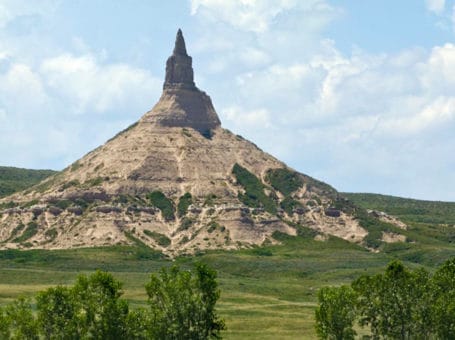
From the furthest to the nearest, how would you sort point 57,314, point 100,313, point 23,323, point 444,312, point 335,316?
point 444,312, point 335,316, point 57,314, point 100,313, point 23,323

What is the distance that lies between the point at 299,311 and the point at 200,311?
78.0 metres

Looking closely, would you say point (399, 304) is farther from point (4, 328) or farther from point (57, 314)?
point (4, 328)

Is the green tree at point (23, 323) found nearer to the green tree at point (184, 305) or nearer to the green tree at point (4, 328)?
the green tree at point (4, 328)

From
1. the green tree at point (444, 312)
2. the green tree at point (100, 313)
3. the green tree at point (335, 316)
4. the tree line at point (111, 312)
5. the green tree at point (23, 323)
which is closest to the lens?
the green tree at point (23, 323)

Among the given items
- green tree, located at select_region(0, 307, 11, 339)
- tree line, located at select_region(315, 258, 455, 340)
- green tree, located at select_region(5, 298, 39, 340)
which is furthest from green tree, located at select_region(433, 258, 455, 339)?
green tree, located at select_region(0, 307, 11, 339)

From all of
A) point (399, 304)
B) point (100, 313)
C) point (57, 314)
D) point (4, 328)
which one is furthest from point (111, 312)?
point (399, 304)

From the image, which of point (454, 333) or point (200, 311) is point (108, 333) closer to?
point (200, 311)

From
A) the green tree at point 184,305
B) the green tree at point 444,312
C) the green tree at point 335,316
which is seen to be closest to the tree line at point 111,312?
the green tree at point 184,305

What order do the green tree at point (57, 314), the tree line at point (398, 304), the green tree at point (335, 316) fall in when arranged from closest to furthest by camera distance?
the green tree at point (57, 314) < the green tree at point (335, 316) < the tree line at point (398, 304)

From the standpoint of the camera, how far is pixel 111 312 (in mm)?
88438

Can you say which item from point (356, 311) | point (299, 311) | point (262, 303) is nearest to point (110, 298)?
point (356, 311)

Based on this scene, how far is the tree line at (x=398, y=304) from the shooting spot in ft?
328

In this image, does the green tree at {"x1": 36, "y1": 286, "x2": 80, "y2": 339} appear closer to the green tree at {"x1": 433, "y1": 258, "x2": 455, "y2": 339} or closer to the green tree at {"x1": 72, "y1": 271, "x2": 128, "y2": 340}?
the green tree at {"x1": 72, "y1": 271, "x2": 128, "y2": 340}

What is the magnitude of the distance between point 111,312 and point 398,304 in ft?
114
